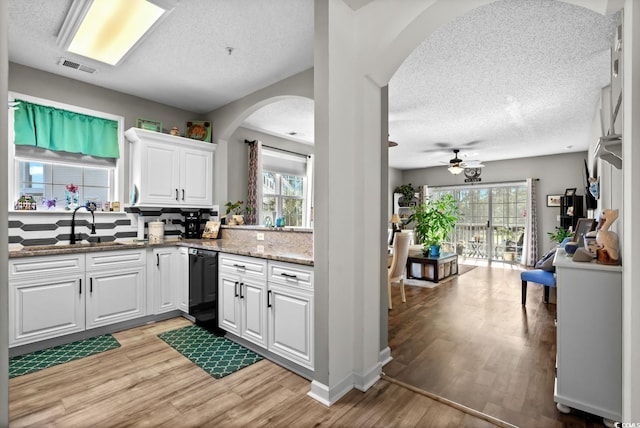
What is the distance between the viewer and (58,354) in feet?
8.96

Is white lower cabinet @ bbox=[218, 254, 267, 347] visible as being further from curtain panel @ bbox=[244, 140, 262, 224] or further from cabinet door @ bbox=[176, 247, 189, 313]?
curtain panel @ bbox=[244, 140, 262, 224]

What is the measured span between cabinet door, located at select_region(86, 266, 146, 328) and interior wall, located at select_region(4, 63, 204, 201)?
3.49ft

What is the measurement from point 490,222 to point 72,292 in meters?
8.74

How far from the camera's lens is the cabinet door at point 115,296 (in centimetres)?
308

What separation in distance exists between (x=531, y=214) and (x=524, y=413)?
6.79 meters

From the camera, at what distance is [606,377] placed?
1.81 m

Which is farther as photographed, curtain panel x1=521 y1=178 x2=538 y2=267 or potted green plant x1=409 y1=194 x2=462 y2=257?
curtain panel x1=521 y1=178 x2=538 y2=267

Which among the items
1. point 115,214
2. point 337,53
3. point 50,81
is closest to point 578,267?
point 337,53

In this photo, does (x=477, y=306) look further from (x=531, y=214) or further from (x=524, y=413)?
(x=531, y=214)

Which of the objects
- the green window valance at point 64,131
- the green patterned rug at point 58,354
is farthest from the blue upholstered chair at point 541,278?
the green window valance at point 64,131

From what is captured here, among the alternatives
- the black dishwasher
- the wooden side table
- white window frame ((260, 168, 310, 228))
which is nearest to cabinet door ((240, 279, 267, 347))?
the black dishwasher

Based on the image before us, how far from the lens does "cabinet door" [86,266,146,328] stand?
3082 mm

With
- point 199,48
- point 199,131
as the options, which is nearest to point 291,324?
point 199,48

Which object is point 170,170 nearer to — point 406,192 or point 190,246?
point 190,246
